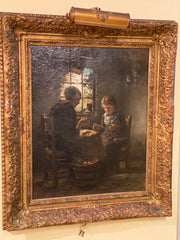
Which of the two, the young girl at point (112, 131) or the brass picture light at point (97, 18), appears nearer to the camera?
the brass picture light at point (97, 18)

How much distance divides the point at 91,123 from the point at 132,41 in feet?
2.31

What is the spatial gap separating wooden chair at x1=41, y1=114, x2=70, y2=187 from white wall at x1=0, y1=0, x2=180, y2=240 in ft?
1.43

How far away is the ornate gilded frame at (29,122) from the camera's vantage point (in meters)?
1.68

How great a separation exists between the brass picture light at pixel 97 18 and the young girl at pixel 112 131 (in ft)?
1.74

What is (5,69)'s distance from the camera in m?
1.65

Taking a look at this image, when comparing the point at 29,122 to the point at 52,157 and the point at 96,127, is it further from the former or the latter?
the point at 96,127

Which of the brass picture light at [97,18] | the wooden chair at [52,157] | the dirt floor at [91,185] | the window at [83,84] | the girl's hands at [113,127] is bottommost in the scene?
the dirt floor at [91,185]

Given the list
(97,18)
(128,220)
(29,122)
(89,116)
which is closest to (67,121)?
(89,116)

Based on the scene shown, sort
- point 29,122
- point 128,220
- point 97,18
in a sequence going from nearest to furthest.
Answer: point 97,18
point 29,122
point 128,220

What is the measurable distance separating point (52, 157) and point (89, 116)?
419 millimetres

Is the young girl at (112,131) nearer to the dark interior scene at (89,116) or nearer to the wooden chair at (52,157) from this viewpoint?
the dark interior scene at (89,116)

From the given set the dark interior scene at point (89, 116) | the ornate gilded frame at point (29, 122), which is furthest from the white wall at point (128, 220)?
the dark interior scene at point (89, 116)

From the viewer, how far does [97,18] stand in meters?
1.64

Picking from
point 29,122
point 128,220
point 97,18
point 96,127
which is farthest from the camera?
point 128,220
